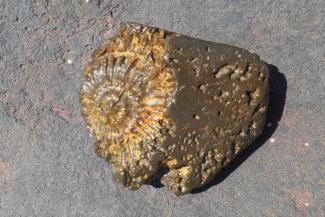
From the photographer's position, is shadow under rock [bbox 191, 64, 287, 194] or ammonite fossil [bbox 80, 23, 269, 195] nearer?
ammonite fossil [bbox 80, 23, 269, 195]

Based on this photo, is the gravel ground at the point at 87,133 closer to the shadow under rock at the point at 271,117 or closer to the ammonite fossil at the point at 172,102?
the shadow under rock at the point at 271,117

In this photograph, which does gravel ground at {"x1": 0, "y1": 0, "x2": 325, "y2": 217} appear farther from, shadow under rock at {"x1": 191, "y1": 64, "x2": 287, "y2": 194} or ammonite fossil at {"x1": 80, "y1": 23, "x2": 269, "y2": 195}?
ammonite fossil at {"x1": 80, "y1": 23, "x2": 269, "y2": 195}

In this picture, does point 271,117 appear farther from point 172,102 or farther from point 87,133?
point 87,133

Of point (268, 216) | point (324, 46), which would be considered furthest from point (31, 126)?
point (324, 46)

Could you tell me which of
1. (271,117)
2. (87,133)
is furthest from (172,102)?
(87,133)

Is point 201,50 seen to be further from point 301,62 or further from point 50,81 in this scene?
point 50,81

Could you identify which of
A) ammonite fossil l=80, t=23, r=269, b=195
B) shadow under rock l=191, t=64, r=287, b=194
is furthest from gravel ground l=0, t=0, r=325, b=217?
ammonite fossil l=80, t=23, r=269, b=195

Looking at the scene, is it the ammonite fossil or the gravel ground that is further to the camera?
the gravel ground

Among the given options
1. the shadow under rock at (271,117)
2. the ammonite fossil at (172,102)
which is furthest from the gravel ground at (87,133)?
the ammonite fossil at (172,102)
